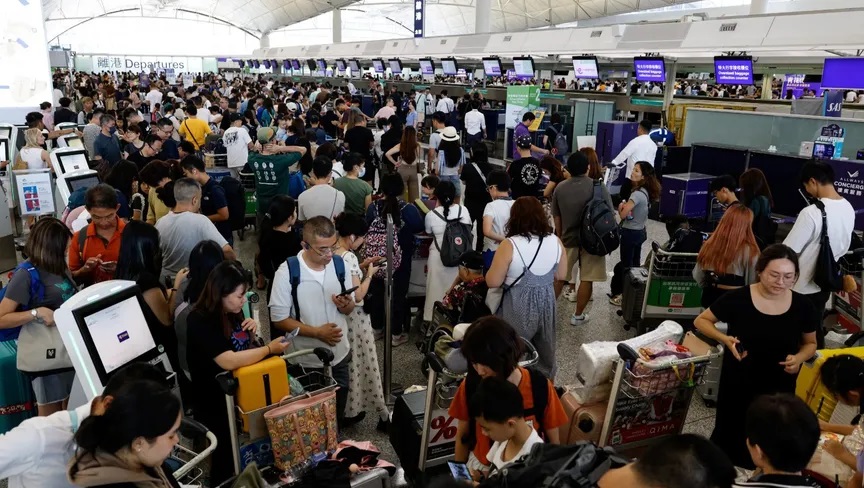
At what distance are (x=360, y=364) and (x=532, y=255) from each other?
4.30 ft

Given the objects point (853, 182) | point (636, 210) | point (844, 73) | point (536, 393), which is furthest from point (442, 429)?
point (844, 73)

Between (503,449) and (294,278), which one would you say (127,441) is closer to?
(503,449)

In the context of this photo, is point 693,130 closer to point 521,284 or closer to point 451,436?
point 521,284

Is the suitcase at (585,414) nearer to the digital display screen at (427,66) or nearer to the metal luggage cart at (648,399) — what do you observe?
the metal luggage cart at (648,399)

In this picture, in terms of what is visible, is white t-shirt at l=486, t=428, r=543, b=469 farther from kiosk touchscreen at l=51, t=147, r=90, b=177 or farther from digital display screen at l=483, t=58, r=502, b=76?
digital display screen at l=483, t=58, r=502, b=76

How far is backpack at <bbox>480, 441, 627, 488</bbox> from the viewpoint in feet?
6.28

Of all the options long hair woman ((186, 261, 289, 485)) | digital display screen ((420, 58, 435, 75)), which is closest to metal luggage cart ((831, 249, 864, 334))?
long hair woman ((186, 261, 289, 485))

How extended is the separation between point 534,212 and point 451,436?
138cm

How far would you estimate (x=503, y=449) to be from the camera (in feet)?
7.65

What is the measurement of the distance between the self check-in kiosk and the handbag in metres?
0.58

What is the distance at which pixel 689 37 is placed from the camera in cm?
1026

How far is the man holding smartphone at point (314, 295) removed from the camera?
3455 mm

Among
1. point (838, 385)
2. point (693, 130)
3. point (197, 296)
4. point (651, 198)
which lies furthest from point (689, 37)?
point (197, 296)

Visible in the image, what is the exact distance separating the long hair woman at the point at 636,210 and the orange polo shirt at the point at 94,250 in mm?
4096
